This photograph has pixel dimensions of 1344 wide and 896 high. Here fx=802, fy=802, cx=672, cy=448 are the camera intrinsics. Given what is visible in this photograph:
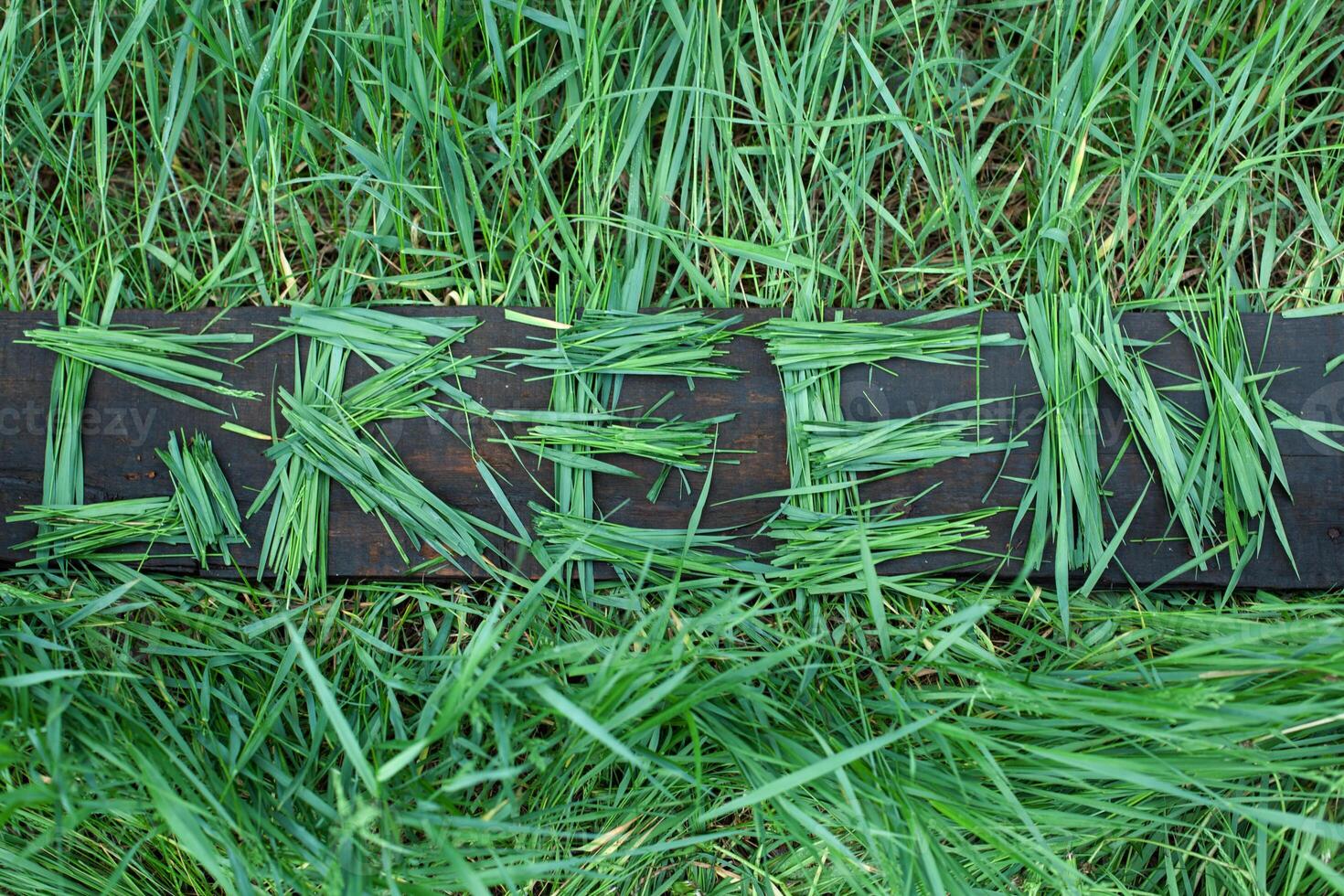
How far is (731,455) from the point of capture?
1406 millimetres

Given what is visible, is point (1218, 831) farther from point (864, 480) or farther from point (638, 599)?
point (638, 599)

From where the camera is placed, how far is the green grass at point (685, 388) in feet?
4.27

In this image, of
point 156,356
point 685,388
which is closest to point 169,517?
point 156,356

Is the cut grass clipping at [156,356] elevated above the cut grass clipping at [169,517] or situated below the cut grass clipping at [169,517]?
above

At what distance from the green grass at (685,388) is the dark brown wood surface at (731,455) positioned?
4 centimetres

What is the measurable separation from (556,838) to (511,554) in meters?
0.52

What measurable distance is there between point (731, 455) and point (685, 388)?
0.48ft

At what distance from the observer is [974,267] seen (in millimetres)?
1474

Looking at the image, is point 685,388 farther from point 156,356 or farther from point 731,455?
point 156,356

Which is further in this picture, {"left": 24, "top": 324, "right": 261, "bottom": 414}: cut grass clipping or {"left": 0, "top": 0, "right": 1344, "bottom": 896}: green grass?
{"left": 24, "top": 324, "right": 261, "bottom": 414}: cut grass clipping

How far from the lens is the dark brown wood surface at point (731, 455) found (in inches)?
55.1

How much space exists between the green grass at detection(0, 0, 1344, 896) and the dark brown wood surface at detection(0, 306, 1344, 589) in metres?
0.04

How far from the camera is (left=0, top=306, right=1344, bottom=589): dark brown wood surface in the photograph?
1.40m

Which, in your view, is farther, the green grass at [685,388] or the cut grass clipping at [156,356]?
the cut grass clipping at [156,356]
